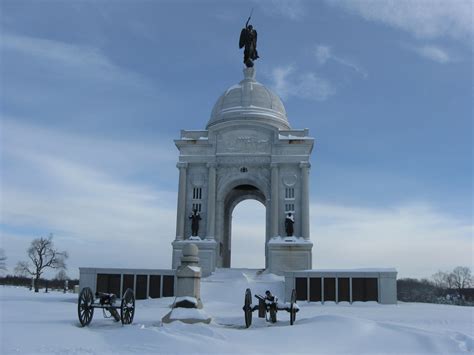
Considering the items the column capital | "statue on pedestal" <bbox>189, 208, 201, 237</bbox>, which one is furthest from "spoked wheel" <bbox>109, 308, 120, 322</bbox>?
the column capital

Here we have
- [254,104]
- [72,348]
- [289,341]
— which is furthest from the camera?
[254,104]

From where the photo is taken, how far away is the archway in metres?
48.8

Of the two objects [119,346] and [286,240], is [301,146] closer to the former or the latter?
[286,240]

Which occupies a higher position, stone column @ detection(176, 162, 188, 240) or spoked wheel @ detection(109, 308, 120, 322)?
stone column @ detection(176, 162, 188, 240)

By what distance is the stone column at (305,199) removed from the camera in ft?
140

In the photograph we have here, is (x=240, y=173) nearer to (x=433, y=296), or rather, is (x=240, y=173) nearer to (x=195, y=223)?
(x=195, y=223)

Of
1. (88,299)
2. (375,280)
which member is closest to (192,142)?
(375,280)

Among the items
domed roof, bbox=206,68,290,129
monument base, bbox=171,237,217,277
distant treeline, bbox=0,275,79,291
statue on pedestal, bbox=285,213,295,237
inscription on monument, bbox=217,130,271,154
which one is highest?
domed roof, bbox=206,68,290,129

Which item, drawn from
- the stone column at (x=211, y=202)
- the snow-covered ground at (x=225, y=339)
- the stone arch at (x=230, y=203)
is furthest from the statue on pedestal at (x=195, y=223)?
the snow-covered ground at (x=225, y=339)

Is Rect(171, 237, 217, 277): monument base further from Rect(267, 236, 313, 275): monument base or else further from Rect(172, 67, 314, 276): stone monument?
Rect(267, 236, 313, 275): monument base

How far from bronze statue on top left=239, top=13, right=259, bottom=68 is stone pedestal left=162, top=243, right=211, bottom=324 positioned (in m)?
36.1

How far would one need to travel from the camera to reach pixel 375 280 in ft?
109

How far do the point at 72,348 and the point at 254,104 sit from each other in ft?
126

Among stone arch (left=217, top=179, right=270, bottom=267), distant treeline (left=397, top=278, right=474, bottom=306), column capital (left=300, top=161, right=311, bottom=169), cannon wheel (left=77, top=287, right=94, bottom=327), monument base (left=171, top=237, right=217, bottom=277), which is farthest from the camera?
distant treeline (left=397, top=278, right=474, bottom=306)
